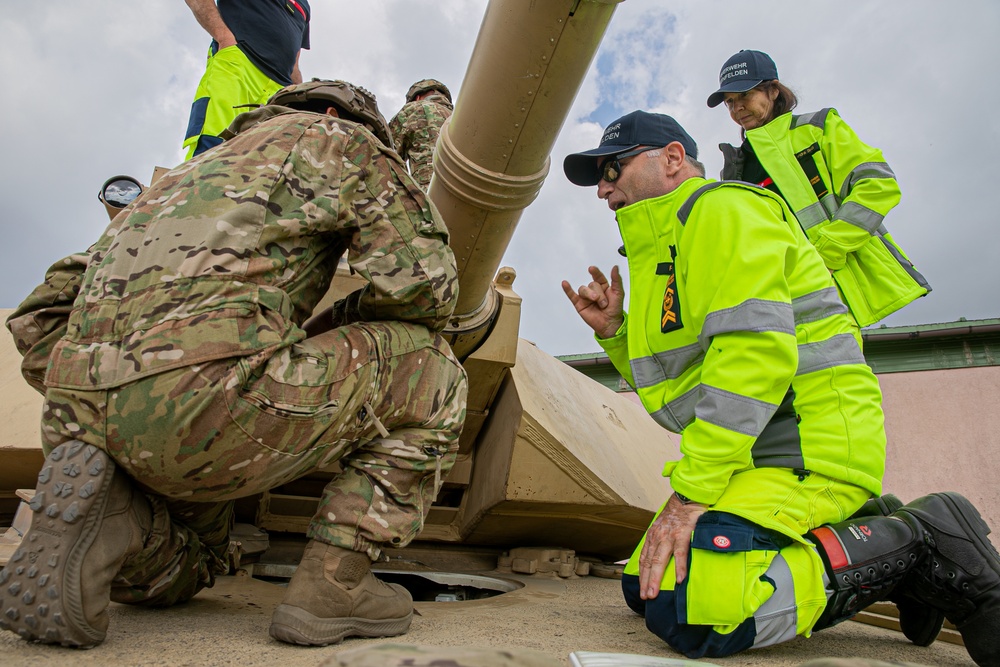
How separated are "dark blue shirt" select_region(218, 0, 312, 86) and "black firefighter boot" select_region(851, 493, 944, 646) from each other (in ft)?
10.3

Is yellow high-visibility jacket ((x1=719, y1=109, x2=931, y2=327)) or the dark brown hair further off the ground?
the dark brown hair

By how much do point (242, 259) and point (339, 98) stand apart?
0.69 meters

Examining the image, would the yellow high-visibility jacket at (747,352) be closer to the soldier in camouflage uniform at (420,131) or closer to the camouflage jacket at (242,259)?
the camouflage jacket at (242,259)

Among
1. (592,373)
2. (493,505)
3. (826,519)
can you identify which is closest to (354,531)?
(826,519)

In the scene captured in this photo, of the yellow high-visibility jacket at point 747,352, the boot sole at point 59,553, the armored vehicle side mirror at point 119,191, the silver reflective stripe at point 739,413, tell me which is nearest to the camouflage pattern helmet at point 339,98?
the yellow high-visibility jacket at point 747,352

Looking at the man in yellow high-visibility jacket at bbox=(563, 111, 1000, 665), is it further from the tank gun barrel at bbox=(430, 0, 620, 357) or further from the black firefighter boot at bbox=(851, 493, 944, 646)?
the tank gun barrel at bbox=(430, 0, 620, 357)

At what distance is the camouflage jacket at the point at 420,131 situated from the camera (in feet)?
14.4

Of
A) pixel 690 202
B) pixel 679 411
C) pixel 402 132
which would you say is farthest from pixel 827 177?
pixel 402 132

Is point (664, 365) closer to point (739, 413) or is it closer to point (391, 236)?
point (739, 413)

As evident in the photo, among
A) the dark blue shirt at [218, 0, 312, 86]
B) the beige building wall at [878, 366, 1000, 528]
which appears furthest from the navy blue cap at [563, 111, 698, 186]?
the beige building wall at [878, 366, 1000, 528]

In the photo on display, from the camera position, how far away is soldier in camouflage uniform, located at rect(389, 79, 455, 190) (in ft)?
14.4

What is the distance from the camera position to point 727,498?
182cm

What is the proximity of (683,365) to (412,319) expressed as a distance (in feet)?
2.42

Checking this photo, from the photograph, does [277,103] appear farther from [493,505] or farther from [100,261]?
[493,505]
